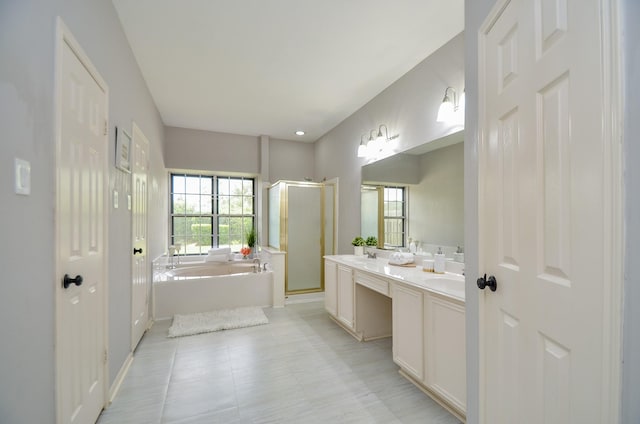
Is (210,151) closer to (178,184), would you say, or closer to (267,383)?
(178,184)

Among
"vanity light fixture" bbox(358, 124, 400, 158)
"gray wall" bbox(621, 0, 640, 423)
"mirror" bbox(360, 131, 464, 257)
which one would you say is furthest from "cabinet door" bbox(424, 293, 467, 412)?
"vanity light fixture" bbox(358, 124, 400, 158)

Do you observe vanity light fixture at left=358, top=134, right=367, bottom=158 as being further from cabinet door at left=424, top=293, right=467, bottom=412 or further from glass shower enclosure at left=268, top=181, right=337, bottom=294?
cabinet door at left=424, top=293, right=467, bottom=412

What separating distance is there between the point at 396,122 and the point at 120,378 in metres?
3.41

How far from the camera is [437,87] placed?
96.4 inches

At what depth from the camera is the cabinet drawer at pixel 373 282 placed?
2.33 metres

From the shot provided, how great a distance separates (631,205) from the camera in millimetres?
653

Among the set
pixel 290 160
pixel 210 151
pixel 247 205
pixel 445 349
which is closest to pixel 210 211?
pixel 247 205

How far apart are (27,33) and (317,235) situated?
3861 millimetres

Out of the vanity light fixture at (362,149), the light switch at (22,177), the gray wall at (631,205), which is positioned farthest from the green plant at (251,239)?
the gray wall at (631,205)

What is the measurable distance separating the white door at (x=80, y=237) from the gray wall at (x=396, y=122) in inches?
99.1

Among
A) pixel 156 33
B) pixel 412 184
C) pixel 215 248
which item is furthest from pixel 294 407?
pixel 215 248

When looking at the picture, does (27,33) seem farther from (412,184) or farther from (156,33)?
(412,184)

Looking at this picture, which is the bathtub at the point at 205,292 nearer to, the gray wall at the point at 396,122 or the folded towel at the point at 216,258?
the folded towel at the point at 216,258

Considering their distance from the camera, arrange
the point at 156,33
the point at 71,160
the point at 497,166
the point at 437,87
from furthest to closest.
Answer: the point at 437,87 → the point at 156,33 → the point at 71,160 → the point at 497,166
